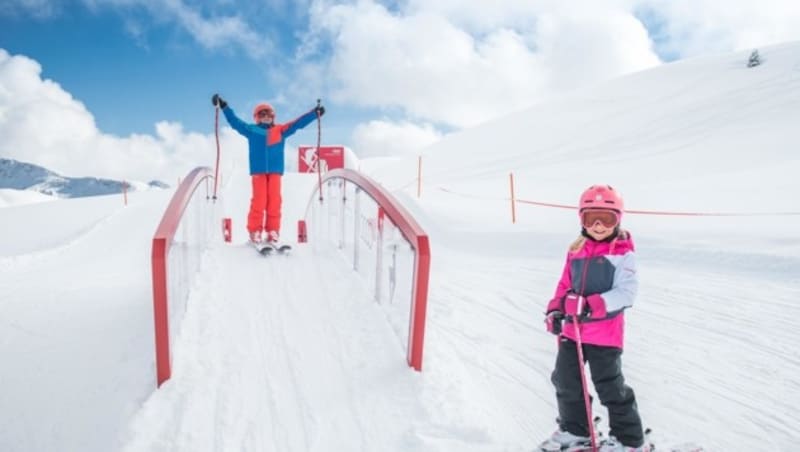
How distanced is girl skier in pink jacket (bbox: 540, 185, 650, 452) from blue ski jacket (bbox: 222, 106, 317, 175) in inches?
174

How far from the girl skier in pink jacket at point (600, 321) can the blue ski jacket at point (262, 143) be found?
443 centimetres

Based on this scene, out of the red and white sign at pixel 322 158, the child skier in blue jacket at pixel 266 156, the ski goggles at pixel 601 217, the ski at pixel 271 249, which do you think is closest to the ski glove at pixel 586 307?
the ski goggles at pixel 601 217

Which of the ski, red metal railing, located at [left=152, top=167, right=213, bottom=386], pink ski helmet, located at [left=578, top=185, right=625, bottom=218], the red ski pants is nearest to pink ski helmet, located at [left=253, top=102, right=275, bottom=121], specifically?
the red ski pants

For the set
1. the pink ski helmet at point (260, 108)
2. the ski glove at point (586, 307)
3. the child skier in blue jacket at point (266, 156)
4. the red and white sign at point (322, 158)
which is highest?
the red and white sign at point (322, 158)

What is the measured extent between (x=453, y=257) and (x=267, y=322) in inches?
180

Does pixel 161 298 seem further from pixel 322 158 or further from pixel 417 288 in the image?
pixel 322 158

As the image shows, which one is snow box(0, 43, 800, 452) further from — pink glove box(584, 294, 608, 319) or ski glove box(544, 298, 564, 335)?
pink glove box(584, 294, 608, 319)

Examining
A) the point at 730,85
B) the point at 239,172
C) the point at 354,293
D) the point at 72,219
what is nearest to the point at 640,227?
the point at 354,293

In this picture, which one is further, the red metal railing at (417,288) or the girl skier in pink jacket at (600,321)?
the red metal railing at (417,288)

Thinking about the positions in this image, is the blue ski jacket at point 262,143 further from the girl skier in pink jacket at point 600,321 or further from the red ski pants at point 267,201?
the girl skier in pink jacket at point 600,321

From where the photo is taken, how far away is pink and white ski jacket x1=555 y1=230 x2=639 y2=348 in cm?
249

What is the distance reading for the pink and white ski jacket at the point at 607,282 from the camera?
249cm

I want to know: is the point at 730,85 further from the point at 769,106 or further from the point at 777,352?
the point at 777,352

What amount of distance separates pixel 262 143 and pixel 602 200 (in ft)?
15.3
